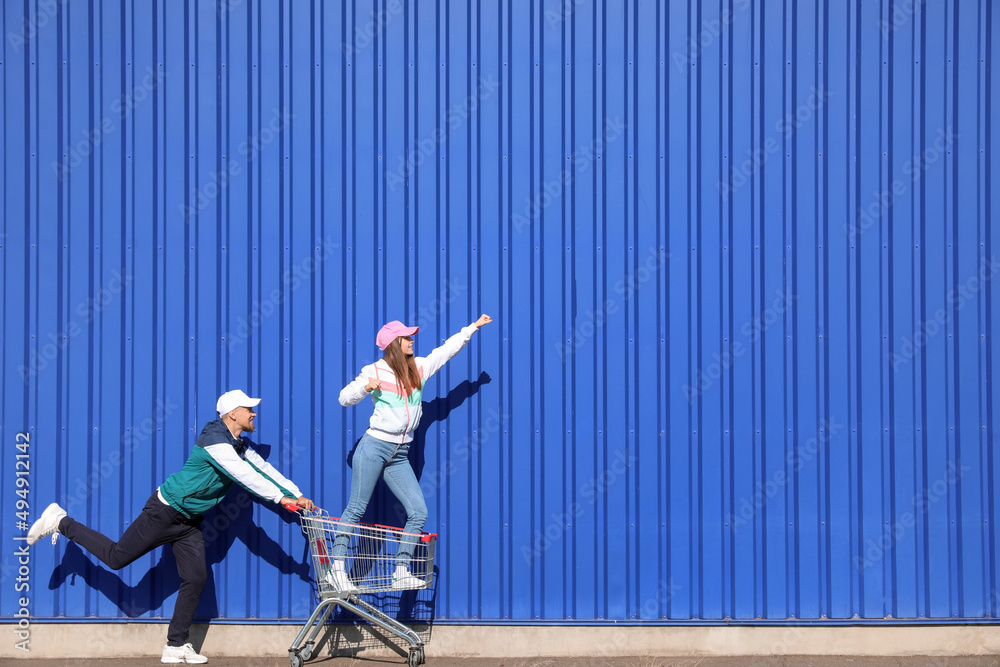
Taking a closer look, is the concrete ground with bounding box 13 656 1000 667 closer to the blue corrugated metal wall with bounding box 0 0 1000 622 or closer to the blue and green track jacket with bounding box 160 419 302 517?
the blue corrugated metal wall with bounding box 0 0 1000 622

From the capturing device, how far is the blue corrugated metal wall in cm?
588

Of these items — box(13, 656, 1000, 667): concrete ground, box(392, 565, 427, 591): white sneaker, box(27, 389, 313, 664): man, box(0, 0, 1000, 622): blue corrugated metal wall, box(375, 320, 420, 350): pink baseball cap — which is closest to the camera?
box(392, 565, 427, 591): white sneaker

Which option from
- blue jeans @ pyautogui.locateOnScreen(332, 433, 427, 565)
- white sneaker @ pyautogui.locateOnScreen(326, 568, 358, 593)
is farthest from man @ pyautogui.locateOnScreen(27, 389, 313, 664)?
white sneaker @ pyautogui.locateOnScreen(326, 568, 358, 593)

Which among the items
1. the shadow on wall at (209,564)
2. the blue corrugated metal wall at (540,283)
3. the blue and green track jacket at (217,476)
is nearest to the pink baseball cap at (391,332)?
the blue corrugated metal wall at (540,283)

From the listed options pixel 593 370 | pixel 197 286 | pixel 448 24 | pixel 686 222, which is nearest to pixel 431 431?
pixel 593 370

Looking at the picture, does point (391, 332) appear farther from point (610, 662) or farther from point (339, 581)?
point (610, 662)

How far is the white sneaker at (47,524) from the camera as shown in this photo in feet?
18.2

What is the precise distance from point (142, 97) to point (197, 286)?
1.48 meters

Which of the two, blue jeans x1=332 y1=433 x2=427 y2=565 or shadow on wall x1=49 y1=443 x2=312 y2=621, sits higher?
blue jeans x1=332 y1=433 x2=427 y2=565

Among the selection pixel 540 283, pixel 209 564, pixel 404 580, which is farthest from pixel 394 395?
pixel 209 564

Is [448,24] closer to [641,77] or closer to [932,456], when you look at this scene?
[641,77]

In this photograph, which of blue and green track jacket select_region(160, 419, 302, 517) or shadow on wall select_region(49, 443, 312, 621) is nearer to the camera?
blue and green track jacket select_region(160, 419, 302, 517)

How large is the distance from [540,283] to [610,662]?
2797 mm

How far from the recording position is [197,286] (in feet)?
19.5
